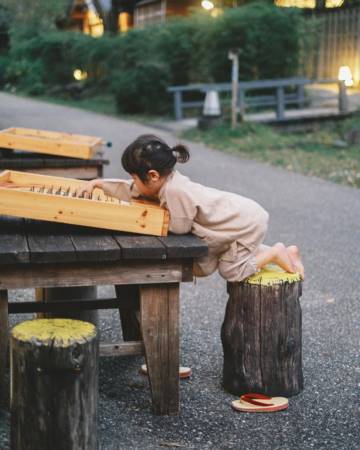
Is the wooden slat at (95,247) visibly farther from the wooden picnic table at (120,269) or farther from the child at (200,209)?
the child at (200,209)

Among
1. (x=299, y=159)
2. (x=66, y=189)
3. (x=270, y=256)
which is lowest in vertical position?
(x=299, y=159)

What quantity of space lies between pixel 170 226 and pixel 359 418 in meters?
1.24

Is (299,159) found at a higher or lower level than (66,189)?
lower

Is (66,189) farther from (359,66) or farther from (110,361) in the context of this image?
(359,66)

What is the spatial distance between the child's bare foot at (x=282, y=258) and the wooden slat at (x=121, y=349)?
0.76m

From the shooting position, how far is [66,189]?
12.9 feet

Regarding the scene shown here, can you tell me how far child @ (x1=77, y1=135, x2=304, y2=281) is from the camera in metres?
3.57

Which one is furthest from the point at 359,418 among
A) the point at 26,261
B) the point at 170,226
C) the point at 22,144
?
the point at 22,144

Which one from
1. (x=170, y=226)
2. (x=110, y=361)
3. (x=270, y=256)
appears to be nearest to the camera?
(x=170, y=226)

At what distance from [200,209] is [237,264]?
0.34 meters

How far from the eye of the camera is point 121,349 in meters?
3.68

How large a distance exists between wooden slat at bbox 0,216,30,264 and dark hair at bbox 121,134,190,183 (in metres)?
0.57

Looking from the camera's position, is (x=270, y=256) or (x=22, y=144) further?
(x=22, y=144)

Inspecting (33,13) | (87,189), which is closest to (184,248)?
(87,189)
